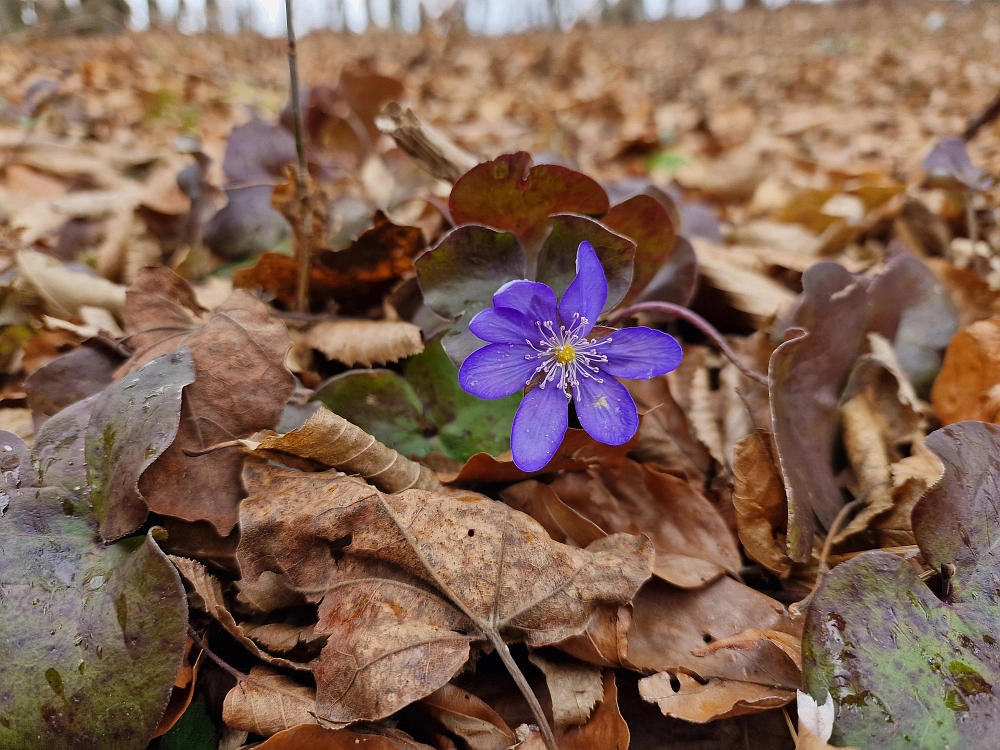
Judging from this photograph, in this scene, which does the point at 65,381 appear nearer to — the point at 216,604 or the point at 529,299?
the point at 216,604

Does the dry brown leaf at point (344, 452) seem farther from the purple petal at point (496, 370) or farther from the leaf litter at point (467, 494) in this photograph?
the purple petal at point (496, 370)

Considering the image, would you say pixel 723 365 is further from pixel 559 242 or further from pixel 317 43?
pixel 317 43

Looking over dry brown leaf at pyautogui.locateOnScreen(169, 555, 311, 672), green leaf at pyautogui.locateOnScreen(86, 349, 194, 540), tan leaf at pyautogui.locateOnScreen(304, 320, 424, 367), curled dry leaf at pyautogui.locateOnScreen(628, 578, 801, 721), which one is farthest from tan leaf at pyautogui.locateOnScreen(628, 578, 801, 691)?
green leaf at pyautogui.locateOnScreen(86, 349, 194, 540)

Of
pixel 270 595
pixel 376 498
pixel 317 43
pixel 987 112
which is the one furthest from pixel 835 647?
pixel 317 43

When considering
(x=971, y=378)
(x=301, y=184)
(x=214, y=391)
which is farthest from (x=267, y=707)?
(x=971, y=378)

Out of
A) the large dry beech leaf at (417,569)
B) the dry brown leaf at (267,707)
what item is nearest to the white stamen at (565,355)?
the large dry beech leaf at (417,569)

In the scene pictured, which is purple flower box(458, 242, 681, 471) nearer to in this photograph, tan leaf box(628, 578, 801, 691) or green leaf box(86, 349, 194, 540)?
tan leaf box(628, 578, 801, 691)

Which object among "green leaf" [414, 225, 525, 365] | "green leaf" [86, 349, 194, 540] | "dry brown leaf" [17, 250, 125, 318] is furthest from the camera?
"dry brown leaf" [17, 250, 125, 318]

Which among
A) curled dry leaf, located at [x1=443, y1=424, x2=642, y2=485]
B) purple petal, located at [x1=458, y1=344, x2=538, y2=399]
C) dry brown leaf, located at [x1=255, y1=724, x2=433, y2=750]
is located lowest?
dry brown leaf, located at [x1=255, y1=724, x2=433, y2=750]
